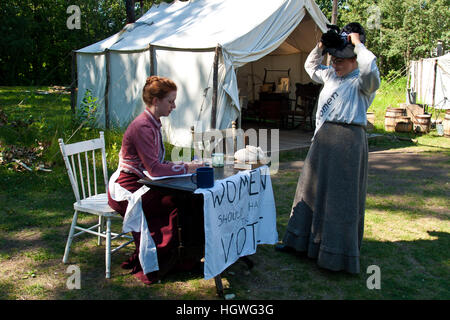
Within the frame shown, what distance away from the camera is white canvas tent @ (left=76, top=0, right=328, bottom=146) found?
22.4ft

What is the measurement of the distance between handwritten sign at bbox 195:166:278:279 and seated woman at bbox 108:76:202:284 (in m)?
0.35

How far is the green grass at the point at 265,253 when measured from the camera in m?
2.93

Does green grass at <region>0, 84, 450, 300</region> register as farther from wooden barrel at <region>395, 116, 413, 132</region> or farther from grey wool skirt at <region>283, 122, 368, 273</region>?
wooden barrel at <region>395, 116, 413, 132</region>

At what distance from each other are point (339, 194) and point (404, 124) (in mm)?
7552

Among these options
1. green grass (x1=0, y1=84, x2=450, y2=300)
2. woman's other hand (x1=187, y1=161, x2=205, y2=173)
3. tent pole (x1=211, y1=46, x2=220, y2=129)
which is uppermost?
tent pole (x1=211, y1=46, x2=220, y2=129)

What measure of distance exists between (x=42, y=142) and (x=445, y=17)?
17066 mm

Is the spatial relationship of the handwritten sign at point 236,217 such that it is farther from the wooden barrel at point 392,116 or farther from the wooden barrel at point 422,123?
the wooden barrel at point 422,123

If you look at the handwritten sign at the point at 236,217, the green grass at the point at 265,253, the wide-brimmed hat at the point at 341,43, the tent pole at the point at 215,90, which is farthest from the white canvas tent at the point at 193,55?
the wide-brimmed hat at the point at 341,43

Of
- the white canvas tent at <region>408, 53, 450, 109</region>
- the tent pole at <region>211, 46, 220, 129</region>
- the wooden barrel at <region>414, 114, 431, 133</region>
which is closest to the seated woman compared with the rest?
the tent pole at <region>211, 46, 220, 129</region>

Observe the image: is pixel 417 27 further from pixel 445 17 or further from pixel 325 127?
pixel 325 127

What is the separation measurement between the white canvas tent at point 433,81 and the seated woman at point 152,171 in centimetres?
1041

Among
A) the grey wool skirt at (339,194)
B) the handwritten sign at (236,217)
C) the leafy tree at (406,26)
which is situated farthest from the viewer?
the leafy tree at (406,26)

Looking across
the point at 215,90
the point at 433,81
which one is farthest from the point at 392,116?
the point at 215,90

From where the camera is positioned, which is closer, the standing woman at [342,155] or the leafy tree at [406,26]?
the standing woman at [342,155]
